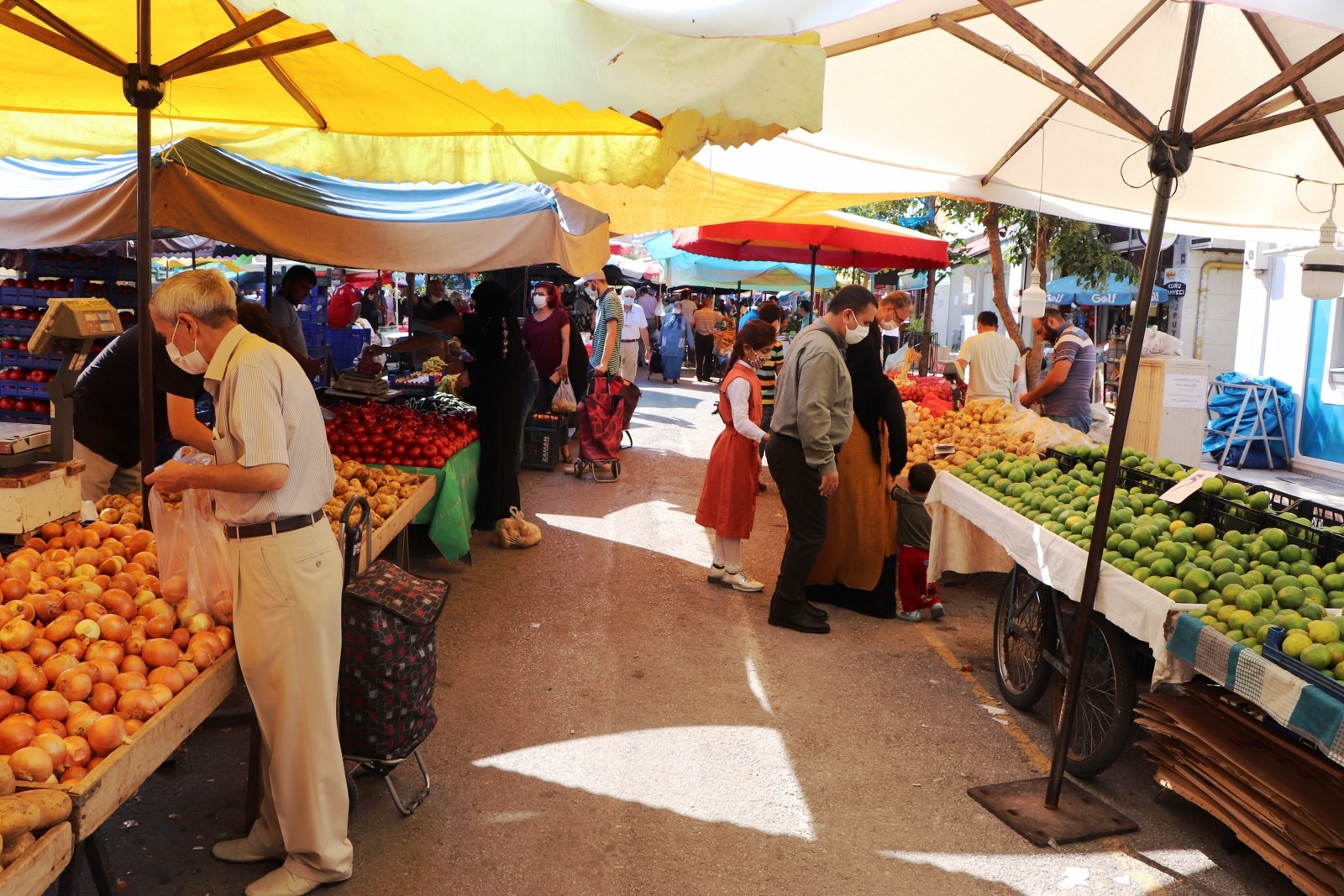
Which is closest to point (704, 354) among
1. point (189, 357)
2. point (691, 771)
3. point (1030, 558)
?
point (1030, 558)

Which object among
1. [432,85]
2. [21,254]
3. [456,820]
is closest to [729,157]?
[432,85]

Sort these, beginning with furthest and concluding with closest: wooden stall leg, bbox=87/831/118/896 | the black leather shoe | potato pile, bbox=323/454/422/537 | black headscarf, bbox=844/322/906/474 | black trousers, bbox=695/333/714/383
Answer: black trousers, bbox=695/333/714/383 → black headscarf, bbox=844/322/906/474 → the black leather shoe → potato pile, bbox=323/454/422/537 → wooden stall leg, bbox=87/831/118/896

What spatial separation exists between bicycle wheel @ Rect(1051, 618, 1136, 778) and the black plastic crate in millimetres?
7749

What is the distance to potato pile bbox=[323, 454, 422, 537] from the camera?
600 cm

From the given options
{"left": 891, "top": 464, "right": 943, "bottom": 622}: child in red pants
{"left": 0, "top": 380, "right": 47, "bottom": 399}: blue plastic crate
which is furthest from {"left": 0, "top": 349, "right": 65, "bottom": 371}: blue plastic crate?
{"left": 891, "top": 464, "right": 943, "bottom": 622}: child in red pants

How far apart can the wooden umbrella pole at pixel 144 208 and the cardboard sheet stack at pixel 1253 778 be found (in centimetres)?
419

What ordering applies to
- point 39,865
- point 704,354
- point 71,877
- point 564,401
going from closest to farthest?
1. point 39,865
2. point 71,877
3. point 564,401
4. point 704,354

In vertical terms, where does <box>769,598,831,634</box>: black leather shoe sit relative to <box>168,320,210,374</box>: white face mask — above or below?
below

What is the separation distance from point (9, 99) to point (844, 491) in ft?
18.0

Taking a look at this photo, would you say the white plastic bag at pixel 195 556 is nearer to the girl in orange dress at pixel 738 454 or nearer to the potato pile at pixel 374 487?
the potato pile at pixel 374 487

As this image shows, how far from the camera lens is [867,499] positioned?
6992 millimetres

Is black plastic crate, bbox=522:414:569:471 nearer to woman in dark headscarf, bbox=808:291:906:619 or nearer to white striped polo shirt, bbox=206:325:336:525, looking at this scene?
woman in dark headscarf, bbox=808:291:906:619

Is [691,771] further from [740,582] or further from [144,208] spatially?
[144,208]

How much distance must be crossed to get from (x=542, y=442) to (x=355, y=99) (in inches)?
262
